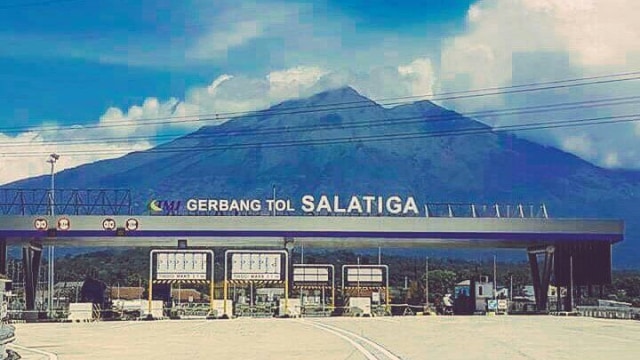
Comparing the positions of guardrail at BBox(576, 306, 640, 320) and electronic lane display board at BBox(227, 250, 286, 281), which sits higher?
electronic lane display board at BBox(227, 250, 286, 281)

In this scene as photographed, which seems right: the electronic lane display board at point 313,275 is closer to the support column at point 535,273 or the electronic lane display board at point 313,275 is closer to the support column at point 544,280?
the support column at point 544,280

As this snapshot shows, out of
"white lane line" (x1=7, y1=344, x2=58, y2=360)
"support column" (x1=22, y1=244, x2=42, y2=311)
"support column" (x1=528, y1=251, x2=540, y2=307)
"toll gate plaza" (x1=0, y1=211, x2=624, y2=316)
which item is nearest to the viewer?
"white lane line" (x1=7, y1=344, x2=58, y2=360)

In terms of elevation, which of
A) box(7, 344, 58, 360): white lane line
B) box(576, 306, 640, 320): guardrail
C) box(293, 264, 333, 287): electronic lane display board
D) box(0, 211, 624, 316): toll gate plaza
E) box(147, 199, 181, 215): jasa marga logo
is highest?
box(147, 199, 181, 215): jasa marga logo

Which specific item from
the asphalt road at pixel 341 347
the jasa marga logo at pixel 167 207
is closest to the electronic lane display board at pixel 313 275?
the jasa marga logo at pixel 167 207

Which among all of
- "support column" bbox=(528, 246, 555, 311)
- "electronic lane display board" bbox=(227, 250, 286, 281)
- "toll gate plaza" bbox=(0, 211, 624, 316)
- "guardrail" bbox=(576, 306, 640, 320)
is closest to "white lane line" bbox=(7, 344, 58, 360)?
"guardrail" bbox=(576, 306, 640, 320)

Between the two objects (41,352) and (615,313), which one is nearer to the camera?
(41,352)

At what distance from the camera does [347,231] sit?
83.9 m

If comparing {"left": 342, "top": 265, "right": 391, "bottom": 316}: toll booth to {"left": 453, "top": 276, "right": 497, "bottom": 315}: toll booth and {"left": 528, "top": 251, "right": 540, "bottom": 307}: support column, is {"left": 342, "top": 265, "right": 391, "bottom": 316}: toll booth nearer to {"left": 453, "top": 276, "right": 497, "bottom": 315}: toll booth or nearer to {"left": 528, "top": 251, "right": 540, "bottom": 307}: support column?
{"left": 453, "top": 276, "right": 497, "bottom": 315}: toll booth

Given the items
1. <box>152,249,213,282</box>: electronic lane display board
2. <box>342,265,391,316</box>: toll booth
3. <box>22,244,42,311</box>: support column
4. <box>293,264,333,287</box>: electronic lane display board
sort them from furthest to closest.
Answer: <box>22,244,42,311</box>: support column → <box>293,264,333,287</box>: electronic lane display board → <box>342,265,391,316</box>: toll booth → <box>152,249,213,282</box>: electronic lane display board

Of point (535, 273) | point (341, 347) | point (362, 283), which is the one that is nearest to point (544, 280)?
point (535, 273)

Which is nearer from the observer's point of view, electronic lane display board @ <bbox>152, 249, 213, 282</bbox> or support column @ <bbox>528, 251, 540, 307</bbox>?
electronic lane display board @ <bbox>152, 249, 213, 282</bbox>

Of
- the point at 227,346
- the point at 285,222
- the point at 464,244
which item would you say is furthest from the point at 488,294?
the point at 227,346

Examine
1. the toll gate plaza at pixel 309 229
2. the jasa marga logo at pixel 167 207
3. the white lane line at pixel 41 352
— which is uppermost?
the jasa marga logo at pixel 167 207

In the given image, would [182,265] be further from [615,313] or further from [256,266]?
[615,313]
